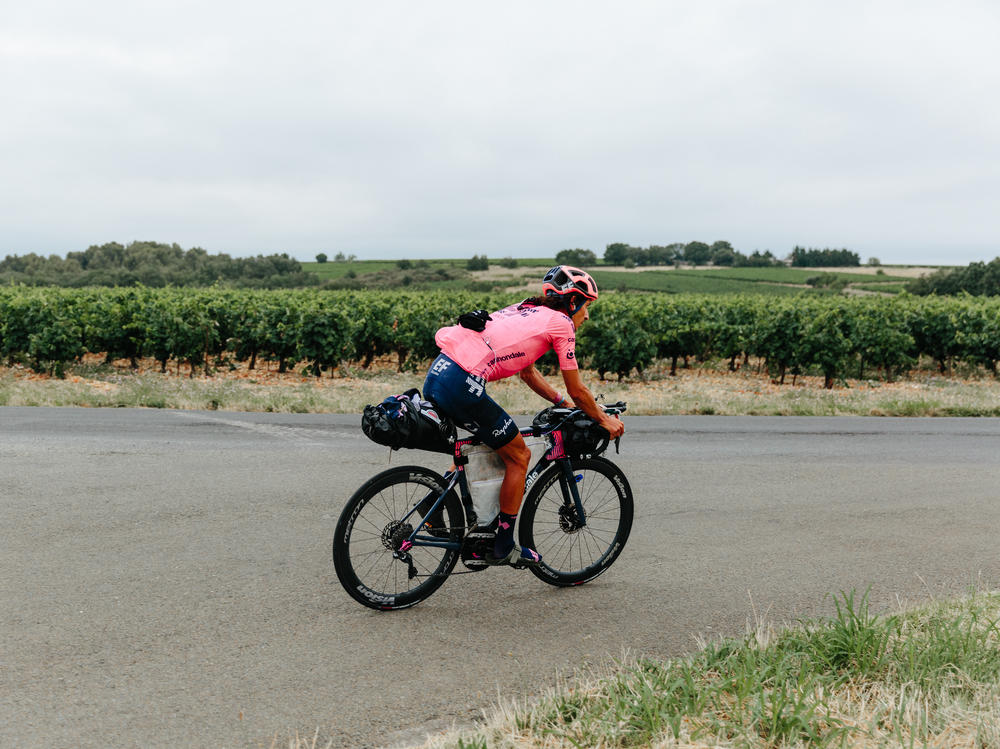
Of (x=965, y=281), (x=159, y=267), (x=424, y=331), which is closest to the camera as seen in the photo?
(x=424, y=331)

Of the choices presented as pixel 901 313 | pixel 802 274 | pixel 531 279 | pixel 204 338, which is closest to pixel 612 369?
pixel 901 313

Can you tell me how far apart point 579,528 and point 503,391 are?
1292cm

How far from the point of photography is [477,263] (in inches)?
2874

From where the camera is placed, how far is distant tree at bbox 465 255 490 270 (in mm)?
72062

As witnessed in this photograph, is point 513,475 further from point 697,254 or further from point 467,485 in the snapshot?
point 697,254

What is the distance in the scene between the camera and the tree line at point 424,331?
867 inches

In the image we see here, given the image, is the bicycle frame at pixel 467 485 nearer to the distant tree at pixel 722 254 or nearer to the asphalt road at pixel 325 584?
the asphalt road at pixel 325 584

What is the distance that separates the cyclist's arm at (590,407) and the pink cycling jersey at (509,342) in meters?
0.13

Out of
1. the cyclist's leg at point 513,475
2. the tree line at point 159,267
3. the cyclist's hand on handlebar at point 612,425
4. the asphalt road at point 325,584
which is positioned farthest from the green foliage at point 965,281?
the cyclist's leg at point 513,475

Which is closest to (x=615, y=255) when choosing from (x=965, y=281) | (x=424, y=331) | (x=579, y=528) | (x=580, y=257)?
(x=580, y=257)

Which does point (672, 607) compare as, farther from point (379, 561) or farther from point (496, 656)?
point (379, 561)

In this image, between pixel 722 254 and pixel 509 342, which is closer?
pixel 509 342

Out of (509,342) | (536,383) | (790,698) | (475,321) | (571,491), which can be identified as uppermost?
(475,321)

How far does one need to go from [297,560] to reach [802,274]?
72481 mm
